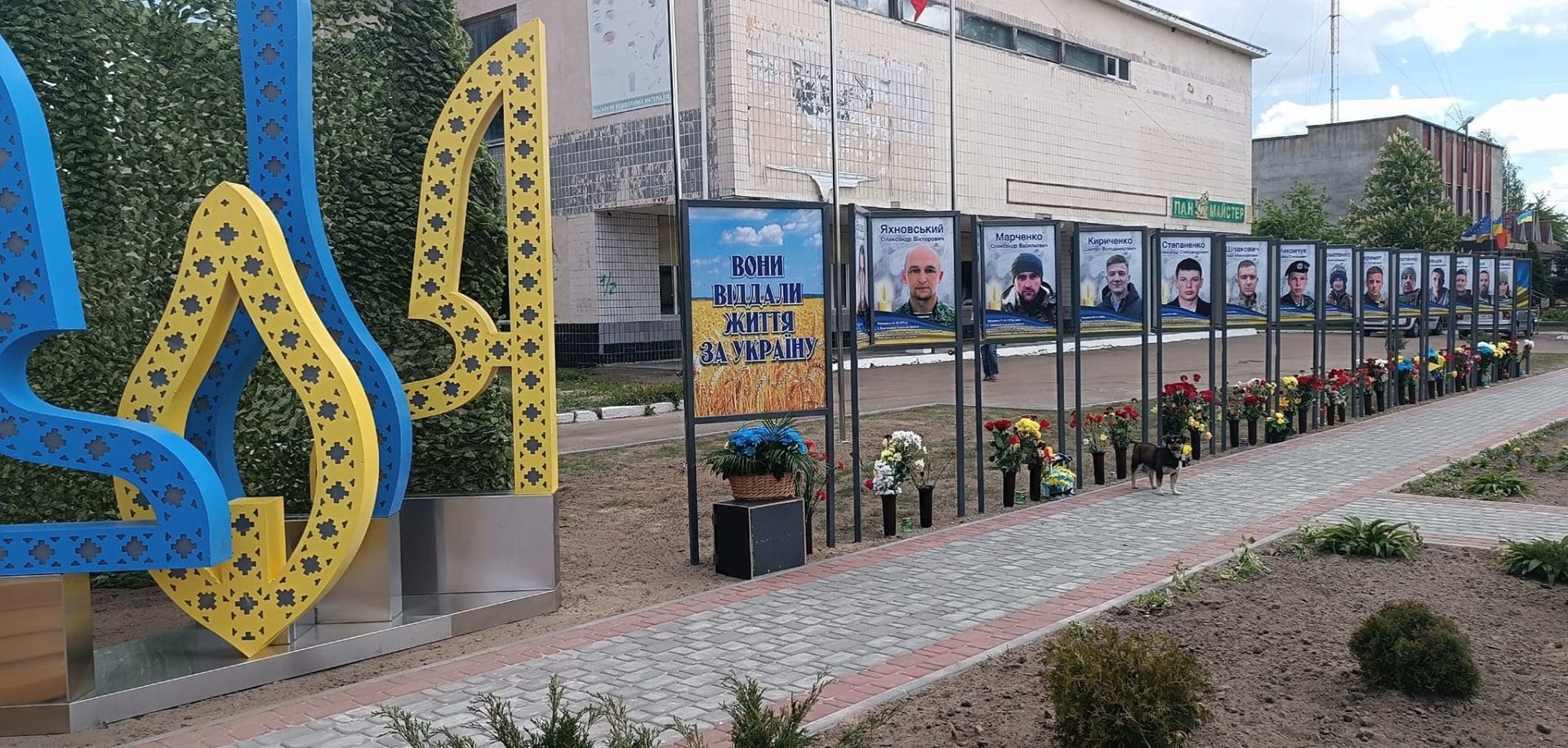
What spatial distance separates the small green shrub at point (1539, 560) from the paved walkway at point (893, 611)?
120cm

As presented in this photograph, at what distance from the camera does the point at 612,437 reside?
16.8m

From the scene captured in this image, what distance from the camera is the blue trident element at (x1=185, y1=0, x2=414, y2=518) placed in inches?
237

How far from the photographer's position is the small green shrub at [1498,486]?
10.4 meters

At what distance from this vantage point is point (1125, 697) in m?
4.27

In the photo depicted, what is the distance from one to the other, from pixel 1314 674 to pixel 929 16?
25995 millimetres

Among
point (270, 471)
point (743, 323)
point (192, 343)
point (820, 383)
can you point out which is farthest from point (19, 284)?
point (820, 383)

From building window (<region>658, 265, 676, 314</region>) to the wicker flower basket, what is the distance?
69.8 ft

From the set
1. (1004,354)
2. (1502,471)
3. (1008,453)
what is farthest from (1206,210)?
(1008,453)

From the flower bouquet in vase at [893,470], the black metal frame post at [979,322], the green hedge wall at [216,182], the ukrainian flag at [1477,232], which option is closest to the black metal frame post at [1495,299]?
the black metal frame post at [979,322]

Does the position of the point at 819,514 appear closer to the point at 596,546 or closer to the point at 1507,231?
the point at 596,546

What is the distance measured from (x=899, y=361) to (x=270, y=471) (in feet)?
82.7

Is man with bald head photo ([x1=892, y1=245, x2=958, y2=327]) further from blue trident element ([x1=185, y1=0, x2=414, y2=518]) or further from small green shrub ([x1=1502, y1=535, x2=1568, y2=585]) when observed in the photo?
blue trident element ([x1=185, y1=0, x2=414, y2=518])

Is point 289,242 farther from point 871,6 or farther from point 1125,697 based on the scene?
point 871,6

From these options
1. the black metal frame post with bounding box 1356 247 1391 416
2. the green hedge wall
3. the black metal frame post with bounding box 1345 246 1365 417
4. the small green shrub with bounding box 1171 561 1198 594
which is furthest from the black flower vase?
the black metal frame post with bounding box 1356 247 1391 416
